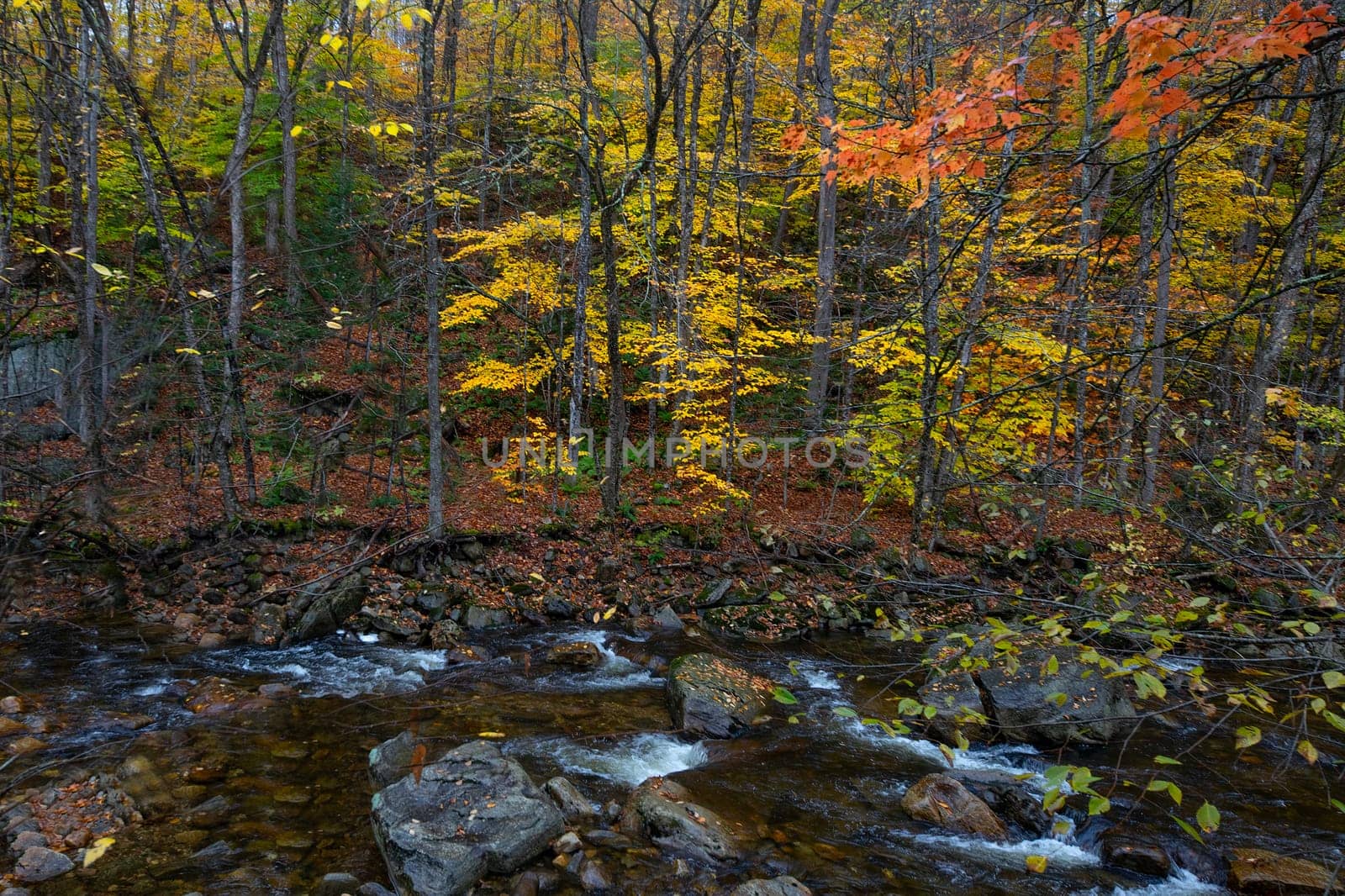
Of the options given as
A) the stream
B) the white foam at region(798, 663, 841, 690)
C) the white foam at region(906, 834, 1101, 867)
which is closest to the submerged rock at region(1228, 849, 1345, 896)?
the stream

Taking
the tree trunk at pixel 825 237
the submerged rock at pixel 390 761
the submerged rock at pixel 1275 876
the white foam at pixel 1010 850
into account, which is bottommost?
the white foam at pixel 1010 850

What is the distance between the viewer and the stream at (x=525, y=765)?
5.15 metres

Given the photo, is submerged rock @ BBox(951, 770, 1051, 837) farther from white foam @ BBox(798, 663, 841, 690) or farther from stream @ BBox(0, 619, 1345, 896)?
white foam @ BBox(798, 663, 841, 690)

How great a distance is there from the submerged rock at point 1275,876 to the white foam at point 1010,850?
3.09 ft

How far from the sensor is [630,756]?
22.5 ft

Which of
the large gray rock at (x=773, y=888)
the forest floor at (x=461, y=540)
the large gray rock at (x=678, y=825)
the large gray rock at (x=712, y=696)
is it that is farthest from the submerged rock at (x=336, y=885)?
the forest floor at (x=461, y=540)

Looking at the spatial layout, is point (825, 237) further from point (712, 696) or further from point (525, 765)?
point (525, 765)

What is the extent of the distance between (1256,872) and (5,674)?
38.2ft

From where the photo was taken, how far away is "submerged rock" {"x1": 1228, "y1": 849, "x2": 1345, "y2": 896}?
199 inches

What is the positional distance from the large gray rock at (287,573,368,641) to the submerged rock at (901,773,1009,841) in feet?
25.0

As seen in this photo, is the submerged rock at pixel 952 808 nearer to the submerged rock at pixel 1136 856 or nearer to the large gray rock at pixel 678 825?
the submerged rock at pixel 1136 856

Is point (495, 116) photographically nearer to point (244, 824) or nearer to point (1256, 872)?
point (244, 824)

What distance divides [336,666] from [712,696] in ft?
15.4

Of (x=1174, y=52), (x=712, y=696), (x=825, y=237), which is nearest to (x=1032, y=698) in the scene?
(x=712, y=696)
